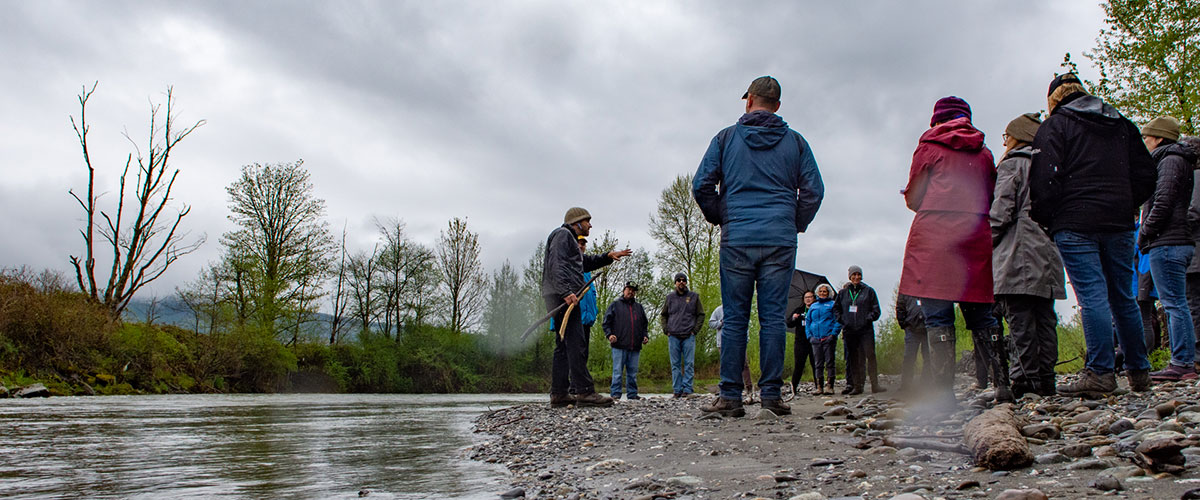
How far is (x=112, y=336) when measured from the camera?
862 inches

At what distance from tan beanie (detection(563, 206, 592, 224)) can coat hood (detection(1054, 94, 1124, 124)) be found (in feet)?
15.0

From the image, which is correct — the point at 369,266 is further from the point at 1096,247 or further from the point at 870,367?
the point at 1096,247

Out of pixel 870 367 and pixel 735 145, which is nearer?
pixel 735 145

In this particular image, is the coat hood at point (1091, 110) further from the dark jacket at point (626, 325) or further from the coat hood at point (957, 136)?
the dark jacket at point (626, 325)

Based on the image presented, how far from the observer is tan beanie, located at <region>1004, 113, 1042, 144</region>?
5.45m

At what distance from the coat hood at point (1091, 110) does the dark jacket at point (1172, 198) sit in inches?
44.5

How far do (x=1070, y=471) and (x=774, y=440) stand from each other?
173 centimetres

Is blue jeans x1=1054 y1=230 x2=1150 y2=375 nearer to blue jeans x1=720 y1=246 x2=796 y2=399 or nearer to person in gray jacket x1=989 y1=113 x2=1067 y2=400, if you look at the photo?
person in gray jacket x1=989 y1=113 x2=1067 y2=400

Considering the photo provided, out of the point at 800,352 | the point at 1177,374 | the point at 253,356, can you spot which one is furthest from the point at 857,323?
the point at 253,356

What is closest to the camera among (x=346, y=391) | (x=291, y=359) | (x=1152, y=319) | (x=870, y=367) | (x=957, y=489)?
Result: (x=957, y=489)

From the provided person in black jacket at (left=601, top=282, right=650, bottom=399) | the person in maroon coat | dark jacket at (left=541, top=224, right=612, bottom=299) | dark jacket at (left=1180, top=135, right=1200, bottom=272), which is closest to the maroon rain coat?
the person in maroon coat

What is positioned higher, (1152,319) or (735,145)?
(735,145)

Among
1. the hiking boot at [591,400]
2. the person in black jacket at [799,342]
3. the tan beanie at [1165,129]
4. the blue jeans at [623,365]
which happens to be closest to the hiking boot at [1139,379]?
the tan beanie at [1165,129]

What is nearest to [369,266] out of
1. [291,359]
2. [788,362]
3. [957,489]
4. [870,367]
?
[291,359]
